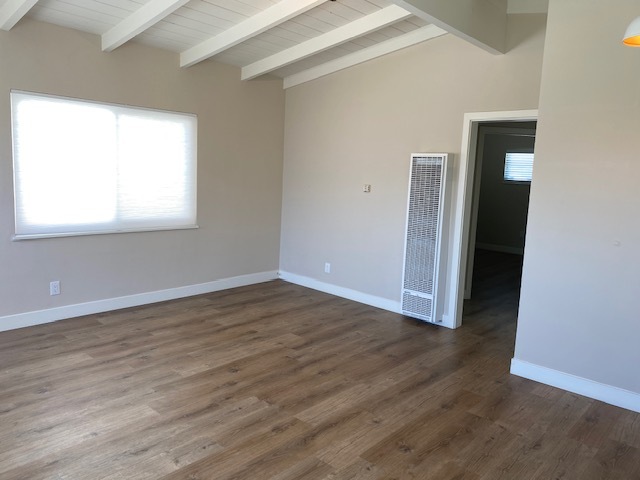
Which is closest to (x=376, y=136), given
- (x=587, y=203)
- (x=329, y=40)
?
(x=329, y=40)

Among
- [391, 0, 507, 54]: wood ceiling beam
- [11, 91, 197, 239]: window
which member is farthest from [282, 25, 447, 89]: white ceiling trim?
[11, 91, 197, 239]: window

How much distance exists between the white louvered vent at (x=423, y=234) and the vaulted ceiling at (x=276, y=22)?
1.18 m

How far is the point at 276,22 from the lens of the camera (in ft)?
12.9

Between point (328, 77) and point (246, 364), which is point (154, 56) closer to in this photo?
point (328, 77)

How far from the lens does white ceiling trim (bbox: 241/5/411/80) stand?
395cm

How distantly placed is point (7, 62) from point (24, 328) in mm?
2291

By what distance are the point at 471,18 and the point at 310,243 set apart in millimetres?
3223

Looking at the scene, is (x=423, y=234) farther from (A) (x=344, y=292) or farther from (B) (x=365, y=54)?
(B) (x=365, y=54)

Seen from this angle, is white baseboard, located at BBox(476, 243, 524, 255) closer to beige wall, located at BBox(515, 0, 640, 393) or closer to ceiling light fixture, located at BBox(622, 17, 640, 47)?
beige wall, located at BBox(515, 0, 640, 393)

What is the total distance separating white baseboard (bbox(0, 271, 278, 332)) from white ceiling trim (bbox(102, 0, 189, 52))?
248 centimetres

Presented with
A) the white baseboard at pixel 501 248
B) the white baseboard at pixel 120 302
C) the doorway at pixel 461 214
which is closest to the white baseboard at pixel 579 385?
the doorway at pixel 461 214

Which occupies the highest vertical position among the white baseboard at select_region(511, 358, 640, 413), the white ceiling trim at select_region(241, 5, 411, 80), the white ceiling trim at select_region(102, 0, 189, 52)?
the white ceiling trim at select_region(241, 5, 411, 80)

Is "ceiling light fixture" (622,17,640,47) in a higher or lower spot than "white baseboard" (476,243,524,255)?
higher

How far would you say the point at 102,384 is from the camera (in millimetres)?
3162
